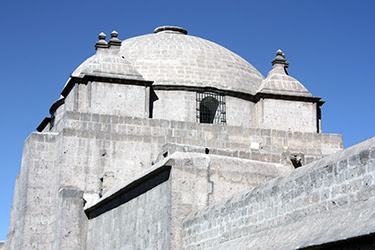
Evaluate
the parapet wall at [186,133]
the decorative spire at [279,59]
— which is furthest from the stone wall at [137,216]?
the decorative spire at [279,59]

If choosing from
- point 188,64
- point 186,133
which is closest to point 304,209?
point 186,133

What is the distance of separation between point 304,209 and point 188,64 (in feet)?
46.3

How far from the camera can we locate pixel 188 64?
829 inches

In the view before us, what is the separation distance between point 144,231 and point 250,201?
3176 millimetres

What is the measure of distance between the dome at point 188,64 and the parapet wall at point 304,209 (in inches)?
452

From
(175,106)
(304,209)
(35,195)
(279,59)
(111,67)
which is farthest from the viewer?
(279,59)

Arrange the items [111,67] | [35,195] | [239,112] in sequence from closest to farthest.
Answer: [35,195], [111,67], [239,112]

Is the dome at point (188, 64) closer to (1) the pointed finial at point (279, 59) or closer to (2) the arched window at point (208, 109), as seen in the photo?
(2) the arched window at point (208, 109)

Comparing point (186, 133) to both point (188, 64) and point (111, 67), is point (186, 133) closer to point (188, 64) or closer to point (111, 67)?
point (111, 67)

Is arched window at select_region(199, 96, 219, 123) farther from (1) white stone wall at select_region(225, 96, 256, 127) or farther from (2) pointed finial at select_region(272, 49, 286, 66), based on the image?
(2) pointed finial at select_region(272, 49, 286, 66)

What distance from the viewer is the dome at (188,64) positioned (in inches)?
810

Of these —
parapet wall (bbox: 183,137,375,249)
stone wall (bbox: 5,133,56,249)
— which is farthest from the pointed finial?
parapet wall (bbox: 183,137,375,249)

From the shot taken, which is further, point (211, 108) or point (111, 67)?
point (211, 108)

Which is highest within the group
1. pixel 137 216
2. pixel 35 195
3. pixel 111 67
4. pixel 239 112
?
pixel 111 67
